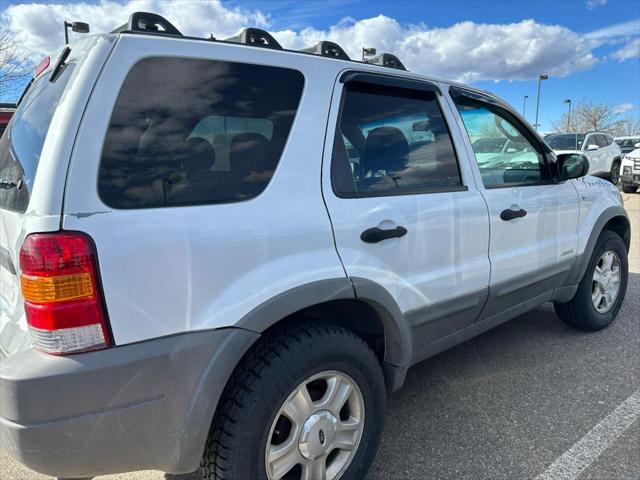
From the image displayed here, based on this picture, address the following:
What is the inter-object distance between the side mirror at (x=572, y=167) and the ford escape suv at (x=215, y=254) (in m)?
1.23

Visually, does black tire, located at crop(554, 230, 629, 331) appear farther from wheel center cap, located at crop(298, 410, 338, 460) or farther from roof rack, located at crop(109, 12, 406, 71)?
wheel center cap, located at crop(298, 410, 338, 460)

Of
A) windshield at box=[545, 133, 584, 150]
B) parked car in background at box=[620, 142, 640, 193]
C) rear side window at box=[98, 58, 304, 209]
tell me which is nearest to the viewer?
rear side window at box=[98, 58, 304, 209]

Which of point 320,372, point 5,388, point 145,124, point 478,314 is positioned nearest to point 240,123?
point 145,124

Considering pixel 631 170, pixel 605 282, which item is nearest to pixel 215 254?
pixel 605 282

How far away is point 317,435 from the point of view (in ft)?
6.26

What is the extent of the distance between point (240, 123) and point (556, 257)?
252 centimetres

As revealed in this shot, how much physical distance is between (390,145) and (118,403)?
1.62 meters

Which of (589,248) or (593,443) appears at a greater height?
(589,248)

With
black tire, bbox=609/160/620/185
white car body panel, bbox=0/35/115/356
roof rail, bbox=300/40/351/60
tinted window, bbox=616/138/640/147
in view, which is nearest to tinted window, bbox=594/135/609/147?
black tire, bbox=609/160/620/185

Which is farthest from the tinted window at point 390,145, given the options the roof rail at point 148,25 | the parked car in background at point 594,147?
the parked car in background at point 594,147

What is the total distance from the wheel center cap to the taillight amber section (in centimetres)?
98

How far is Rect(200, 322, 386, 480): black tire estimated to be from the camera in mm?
1687

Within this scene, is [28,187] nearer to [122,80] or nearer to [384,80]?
[122,80]

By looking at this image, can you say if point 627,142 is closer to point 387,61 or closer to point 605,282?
point 605,282
